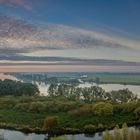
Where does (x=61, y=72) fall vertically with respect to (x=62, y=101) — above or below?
above

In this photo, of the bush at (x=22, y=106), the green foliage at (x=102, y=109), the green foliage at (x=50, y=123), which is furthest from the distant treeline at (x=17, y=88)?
the green foliage at (x=50, y=123)

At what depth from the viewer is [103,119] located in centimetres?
948

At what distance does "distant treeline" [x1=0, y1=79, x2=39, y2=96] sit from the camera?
40.1 feet

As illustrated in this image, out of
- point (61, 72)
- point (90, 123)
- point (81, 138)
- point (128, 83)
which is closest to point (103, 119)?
point (90, 123)

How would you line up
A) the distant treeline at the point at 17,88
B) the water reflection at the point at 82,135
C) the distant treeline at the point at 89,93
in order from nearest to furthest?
the water reflection at the point at 82,135 → the distant treeline at the point at 89,93 → the distant treeline at the point at 17,88

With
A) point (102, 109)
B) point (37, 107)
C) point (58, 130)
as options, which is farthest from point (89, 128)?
point (37, 107)

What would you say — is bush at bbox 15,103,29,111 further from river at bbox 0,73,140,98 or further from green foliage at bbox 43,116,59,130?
river at bbox 0,73,140,98

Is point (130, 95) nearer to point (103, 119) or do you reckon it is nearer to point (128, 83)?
point (128, 83)

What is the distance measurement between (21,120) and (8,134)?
1.02 meters

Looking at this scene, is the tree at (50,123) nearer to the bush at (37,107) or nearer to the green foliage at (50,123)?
the green foliage at (50,123)

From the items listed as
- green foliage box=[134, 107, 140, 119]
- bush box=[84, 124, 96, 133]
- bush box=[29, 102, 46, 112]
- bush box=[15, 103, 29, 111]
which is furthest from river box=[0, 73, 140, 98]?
bush box=[84, 124, 96, 133]

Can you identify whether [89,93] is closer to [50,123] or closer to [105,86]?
[105,86]

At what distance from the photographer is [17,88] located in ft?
40.4

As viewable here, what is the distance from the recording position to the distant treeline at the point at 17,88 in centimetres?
1222
